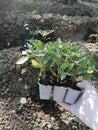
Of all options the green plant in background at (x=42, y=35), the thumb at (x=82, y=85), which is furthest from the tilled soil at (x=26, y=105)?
the green plant in background at (x=42, y=35)

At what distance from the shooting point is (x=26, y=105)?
266 centimetres

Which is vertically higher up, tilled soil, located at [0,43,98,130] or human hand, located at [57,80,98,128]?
human hand, located at [57,80,98,128]

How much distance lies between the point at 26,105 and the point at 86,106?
505 millimetres

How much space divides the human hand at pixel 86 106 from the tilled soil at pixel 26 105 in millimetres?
78

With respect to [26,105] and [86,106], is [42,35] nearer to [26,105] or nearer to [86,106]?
[26,105]

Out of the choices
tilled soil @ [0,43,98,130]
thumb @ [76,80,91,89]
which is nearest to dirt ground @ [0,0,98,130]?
tilled soil @ [0,43,98,130]

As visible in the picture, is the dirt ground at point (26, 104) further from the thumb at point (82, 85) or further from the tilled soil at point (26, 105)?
the thumb at point (82, 85)

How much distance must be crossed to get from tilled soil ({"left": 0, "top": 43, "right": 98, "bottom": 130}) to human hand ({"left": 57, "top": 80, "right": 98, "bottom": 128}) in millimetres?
78

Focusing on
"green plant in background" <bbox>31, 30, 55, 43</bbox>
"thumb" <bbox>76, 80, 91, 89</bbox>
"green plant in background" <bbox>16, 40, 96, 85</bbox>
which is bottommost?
"green plant in background" <bbox>31, 30, 55, 43</bbox>

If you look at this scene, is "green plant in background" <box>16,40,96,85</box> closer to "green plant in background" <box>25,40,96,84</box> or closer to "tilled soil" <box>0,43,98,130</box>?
"green plant in background" <box>25,40,96,84</box>

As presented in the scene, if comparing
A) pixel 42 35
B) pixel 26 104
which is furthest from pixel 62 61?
pixel 42 35

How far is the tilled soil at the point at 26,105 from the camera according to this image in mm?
2504

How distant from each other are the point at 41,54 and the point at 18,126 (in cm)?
57

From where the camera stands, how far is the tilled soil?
2.50 meters
